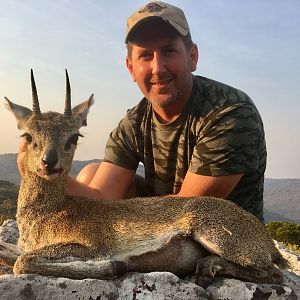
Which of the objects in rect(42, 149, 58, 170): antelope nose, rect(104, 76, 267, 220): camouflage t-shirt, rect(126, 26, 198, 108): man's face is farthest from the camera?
rect(126, 26, 198, 108): man's face

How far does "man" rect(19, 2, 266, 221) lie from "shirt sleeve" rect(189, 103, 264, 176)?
0.02 m

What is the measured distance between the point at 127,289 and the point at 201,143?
3.53 metres

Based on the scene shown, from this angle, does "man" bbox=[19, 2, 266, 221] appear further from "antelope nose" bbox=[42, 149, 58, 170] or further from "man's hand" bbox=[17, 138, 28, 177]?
"antelope nose" bbox=[42, 149, 58, 170]

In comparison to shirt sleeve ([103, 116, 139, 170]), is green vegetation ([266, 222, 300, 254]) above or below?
below

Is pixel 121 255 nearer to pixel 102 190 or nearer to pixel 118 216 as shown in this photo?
pixel 118 216

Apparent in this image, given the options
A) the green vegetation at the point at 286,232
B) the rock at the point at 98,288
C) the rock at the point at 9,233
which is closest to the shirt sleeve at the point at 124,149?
the rock at the point at 9,233

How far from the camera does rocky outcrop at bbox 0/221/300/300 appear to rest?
5590mm

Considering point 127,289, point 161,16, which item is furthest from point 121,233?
point 161,16

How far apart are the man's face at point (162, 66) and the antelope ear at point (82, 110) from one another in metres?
1.31

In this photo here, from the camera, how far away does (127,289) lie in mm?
5730

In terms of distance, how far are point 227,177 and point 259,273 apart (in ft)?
7.34

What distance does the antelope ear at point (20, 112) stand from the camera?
26.0ft

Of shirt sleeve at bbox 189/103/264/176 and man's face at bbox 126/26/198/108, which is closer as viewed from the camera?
shirt sleeve at bbox 189/103/264/176

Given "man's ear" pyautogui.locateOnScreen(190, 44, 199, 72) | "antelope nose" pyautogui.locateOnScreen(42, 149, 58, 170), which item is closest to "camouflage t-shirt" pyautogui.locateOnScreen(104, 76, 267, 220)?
"man's ear" pyautogui.locateOnScreen(190, 44, 199, 72)
